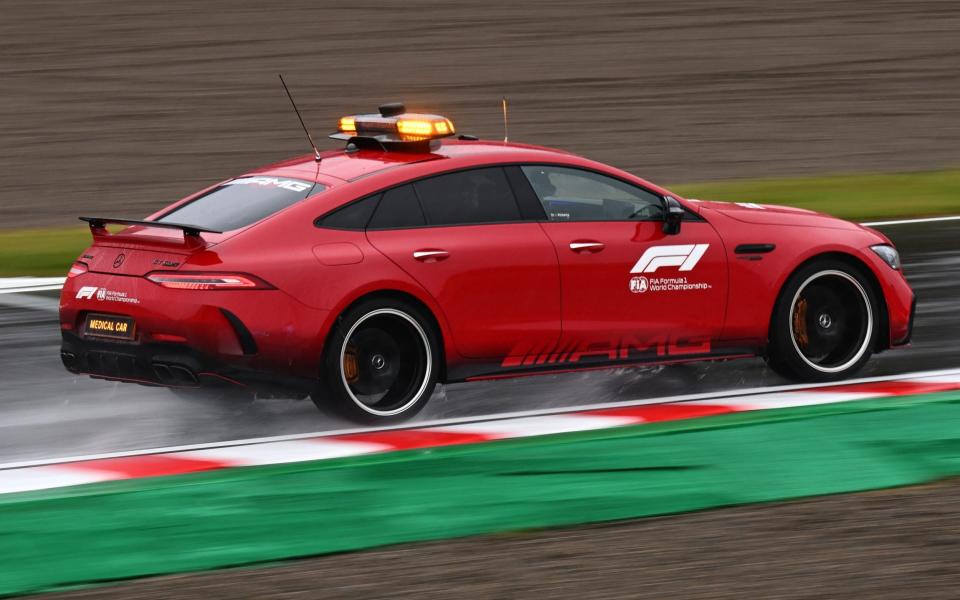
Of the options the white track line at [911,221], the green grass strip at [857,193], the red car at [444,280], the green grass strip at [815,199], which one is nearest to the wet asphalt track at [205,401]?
the red car at [444,280]

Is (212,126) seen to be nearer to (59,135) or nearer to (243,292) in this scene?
(59,135)

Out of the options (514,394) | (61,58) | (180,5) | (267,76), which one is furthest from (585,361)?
(180,5)

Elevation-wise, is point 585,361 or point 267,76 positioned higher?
point 267,76

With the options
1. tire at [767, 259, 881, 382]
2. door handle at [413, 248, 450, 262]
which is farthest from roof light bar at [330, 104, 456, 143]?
tire at [767, 259, 881, 382]

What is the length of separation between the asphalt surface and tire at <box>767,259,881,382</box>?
9.86 m

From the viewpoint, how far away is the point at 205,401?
28.7 ft

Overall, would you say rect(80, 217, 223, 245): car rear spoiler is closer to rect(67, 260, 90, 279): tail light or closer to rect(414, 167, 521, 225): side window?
rect(67, 260, 90, 279): tail light

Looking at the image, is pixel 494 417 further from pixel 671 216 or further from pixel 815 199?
pixel 815 199

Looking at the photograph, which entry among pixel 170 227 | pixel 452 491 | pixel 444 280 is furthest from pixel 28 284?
pixel 452 491

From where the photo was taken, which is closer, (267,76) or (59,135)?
(59,135)

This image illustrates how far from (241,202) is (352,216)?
63 cm

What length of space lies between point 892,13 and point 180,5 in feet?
42.7

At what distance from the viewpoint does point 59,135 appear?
69.8ft

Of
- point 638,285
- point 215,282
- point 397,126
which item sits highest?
point 397,126
